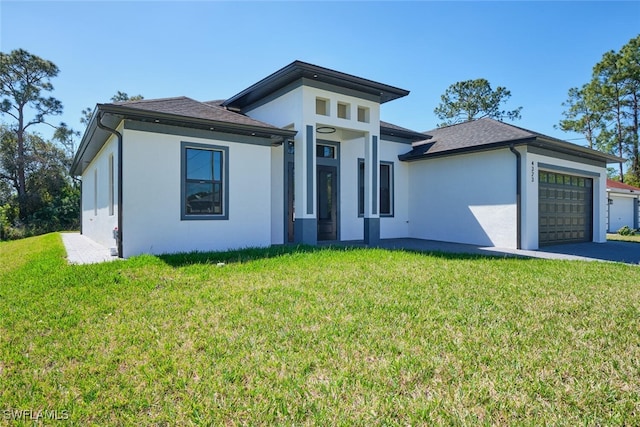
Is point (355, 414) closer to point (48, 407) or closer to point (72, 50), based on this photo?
point (48, 407)

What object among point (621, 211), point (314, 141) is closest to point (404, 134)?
point (314, 141)

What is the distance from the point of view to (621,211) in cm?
2252

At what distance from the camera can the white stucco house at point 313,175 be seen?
8023 mm

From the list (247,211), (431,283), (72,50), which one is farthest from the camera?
(72,50)

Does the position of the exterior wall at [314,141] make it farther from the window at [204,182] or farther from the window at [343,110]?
the window at [204,182]

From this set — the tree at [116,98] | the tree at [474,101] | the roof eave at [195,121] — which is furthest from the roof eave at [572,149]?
the tree at [116,98]

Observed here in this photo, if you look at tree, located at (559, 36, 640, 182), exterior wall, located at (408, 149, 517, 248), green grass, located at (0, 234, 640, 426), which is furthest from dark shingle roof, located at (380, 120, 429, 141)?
tree, located at (559, 36, 640, 182)

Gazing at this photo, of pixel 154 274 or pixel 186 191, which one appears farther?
pixel 186 191

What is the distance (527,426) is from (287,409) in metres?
1.44

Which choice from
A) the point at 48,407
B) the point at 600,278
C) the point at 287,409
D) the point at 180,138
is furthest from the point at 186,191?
the point at 600,278

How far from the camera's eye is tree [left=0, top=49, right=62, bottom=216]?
896 inches

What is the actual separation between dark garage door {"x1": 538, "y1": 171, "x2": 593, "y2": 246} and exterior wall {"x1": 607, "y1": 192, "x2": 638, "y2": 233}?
10390 mm

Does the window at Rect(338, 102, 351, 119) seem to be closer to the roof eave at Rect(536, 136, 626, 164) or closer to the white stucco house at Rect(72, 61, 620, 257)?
the white stucco house at Rect(72, 61, 620, 257)

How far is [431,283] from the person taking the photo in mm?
5422
